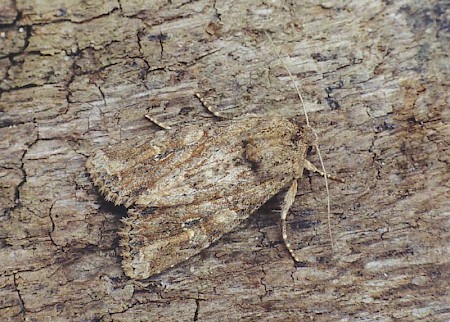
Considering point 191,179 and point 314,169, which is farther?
point 314,169

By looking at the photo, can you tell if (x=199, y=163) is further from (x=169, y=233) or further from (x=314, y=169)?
(x=314, y=169)

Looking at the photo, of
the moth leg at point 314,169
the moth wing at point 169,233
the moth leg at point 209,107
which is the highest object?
the moth leg at point 209,107

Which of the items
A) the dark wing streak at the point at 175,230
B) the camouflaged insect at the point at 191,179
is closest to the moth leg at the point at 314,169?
the camouflaged insect at the point at 191,179

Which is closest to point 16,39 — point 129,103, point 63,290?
point 129,103

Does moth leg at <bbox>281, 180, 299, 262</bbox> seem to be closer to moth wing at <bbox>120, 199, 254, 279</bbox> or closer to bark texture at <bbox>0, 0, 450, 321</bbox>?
bark texture at <bbox>0, 0, 450, 321</bbox>

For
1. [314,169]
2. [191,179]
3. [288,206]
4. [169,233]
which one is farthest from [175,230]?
[314,169]

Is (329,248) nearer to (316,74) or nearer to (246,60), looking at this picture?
(316,74)

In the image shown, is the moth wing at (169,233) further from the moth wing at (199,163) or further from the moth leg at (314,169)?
the moth leg at (314,169)
